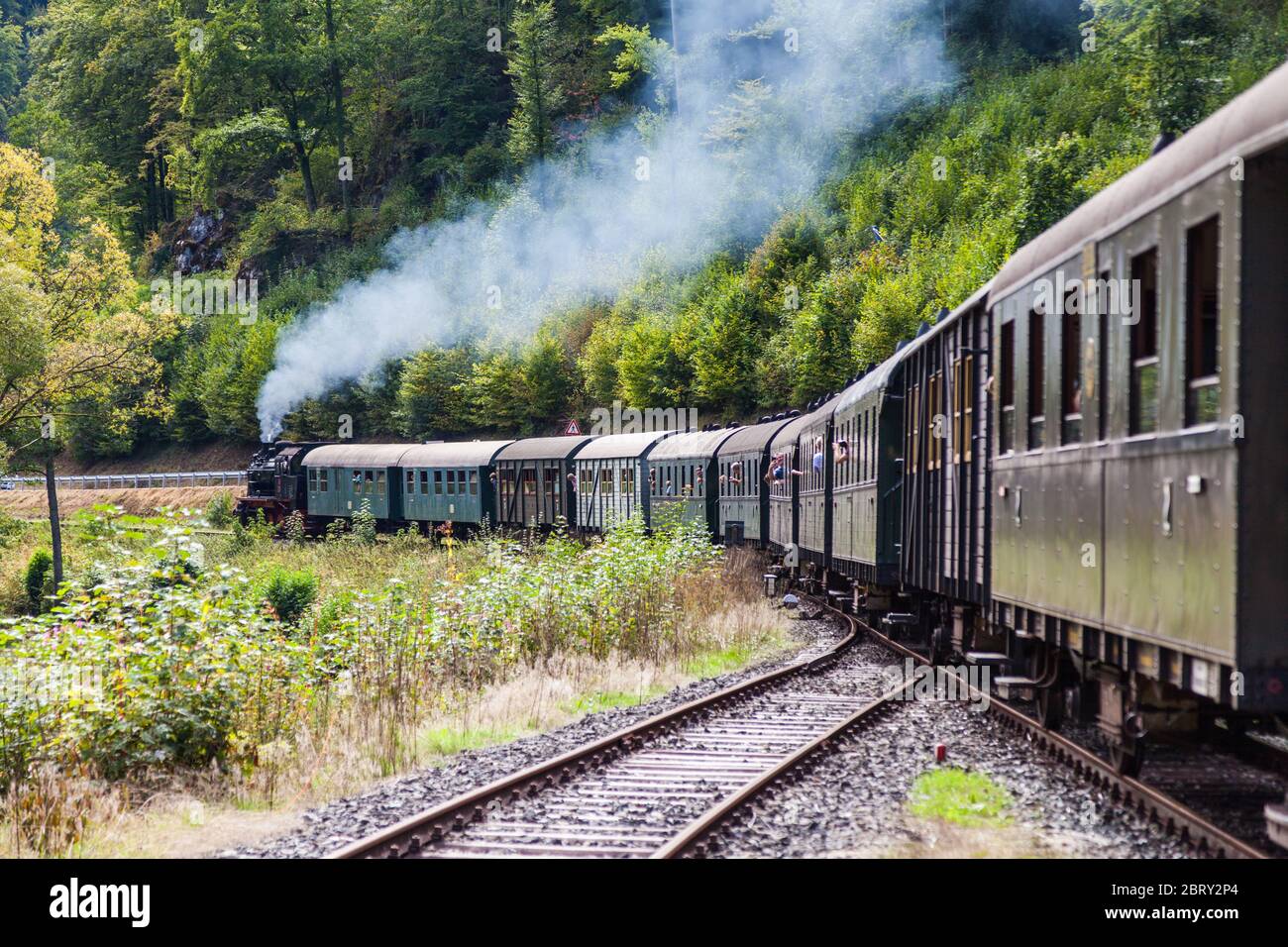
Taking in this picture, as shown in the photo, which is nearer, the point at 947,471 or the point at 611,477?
the point at 947,471

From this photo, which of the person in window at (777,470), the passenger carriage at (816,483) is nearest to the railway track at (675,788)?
the passenger carriage at (816,483)

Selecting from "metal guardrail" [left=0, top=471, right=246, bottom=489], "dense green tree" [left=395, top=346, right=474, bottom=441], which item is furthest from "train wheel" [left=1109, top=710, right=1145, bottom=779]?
"metal guardrail" [left=0, top=471, right=246, bottom=489]

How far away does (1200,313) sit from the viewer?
617 centimetres

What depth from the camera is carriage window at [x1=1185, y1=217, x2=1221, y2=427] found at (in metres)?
6.04

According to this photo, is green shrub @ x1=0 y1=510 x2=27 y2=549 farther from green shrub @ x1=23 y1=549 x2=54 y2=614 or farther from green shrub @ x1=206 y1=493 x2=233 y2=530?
green shrub @ x1=206 y1=493 x2=233 y2=530

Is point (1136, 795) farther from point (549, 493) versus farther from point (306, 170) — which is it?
point (306, 170)

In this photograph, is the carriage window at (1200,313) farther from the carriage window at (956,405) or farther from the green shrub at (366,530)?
the green shrub at (366,530)

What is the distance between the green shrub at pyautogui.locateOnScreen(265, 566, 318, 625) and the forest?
13921mm

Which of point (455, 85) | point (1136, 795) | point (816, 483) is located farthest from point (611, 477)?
point (455, 85)

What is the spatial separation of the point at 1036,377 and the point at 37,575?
104 feet

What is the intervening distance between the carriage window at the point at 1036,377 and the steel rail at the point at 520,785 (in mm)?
4109

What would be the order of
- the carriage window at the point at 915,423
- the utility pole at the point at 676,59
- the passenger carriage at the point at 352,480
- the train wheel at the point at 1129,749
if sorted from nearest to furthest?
the train wheel at the point at 1129,749, the carriage window at the point at 915,423, the passenger carriage at the point at 352,480, the utility pole at the point at 676,59

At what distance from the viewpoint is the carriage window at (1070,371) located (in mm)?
7945
